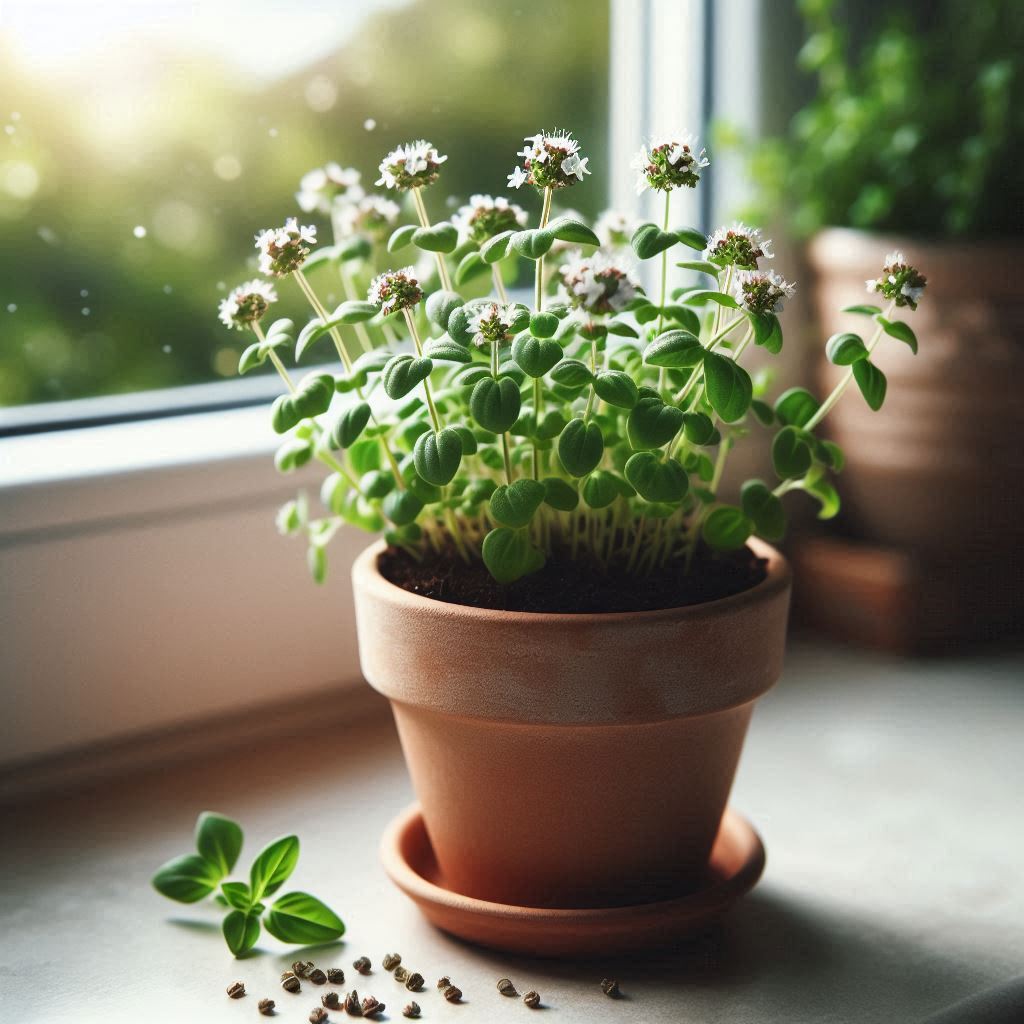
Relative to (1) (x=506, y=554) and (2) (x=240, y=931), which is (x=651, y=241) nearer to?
(1) (x=506, y=554)

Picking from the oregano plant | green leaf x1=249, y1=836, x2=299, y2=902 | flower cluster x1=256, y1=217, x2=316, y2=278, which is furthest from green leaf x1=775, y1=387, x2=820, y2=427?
green leaf x1=249, y1=836, x2=299, y2=902

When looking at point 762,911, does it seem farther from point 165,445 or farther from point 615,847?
point 165,445

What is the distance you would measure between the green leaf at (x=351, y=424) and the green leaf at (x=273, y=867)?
297 mm

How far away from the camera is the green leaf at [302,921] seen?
2.92 ft

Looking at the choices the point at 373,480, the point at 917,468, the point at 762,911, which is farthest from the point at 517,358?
the point at 917,468

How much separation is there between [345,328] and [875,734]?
26.6 inches

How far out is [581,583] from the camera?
87 centimetres

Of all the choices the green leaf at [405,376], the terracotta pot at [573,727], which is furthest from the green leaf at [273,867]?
the green leaf at [405,376]

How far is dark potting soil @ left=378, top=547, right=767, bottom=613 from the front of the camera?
841 millimetres

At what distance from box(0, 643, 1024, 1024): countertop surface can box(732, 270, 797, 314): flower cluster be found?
432 mm

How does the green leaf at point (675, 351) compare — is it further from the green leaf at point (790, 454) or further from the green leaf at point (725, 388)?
the green leaf at point (790, 454)

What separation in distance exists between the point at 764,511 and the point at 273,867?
1.36 feet

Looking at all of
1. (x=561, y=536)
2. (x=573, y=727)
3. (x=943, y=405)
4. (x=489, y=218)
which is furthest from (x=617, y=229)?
(x=943, y=405)

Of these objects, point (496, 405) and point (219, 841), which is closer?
point (496, 405)
